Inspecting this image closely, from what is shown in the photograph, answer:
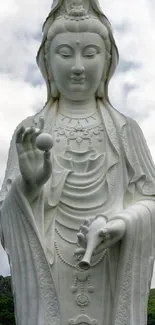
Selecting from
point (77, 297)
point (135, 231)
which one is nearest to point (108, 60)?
point (135, 231)

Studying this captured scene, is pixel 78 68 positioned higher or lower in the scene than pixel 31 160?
higher

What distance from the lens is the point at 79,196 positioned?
23.3 feet

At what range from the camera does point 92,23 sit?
7.58 metres

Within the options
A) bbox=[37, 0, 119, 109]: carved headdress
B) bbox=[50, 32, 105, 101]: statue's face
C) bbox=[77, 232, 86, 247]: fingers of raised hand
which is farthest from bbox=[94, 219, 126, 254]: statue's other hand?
bbox=[37, 0, 119, 109]: carved headdress

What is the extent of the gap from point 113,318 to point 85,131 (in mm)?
2078

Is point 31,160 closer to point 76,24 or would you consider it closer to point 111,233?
point 111,233

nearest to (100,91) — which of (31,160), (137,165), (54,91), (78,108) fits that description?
(78,108)

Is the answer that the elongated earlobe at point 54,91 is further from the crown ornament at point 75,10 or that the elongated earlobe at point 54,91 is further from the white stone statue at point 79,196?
the crown ornament at point 75,10

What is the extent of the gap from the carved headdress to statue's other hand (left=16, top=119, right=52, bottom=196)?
4.71 ft

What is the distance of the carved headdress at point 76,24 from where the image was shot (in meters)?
7.57

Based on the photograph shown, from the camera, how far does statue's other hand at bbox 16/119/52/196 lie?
6457 mm

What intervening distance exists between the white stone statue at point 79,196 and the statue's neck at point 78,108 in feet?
0.04

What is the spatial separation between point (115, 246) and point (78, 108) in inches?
69.7

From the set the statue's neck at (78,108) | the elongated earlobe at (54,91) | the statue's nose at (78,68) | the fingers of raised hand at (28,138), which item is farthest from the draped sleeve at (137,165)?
the fingers of raised hand at (28,138)
